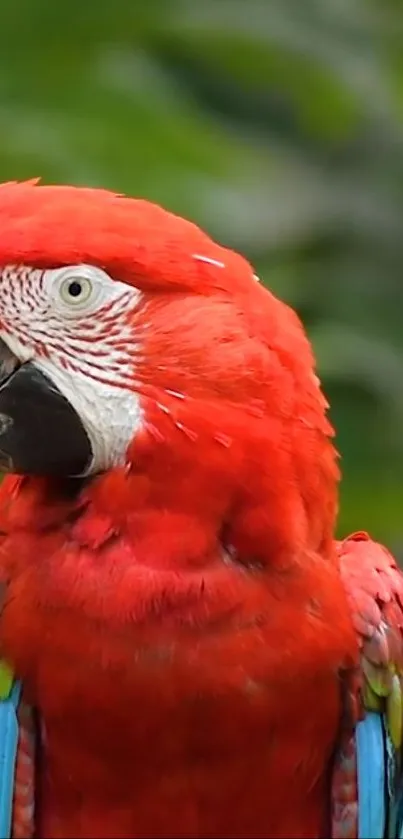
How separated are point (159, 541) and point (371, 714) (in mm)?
233

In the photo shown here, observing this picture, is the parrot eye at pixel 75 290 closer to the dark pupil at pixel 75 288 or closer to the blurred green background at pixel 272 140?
the dark pupil at pixel 75 288

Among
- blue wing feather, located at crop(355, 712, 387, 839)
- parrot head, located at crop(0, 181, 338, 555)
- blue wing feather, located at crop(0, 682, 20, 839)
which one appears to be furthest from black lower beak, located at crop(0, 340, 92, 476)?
blue wing feather, located at crop(355, 712, 387, 839)

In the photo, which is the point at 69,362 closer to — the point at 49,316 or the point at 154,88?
the point at 49,316

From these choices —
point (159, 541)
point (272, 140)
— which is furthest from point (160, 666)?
point (272, 140)

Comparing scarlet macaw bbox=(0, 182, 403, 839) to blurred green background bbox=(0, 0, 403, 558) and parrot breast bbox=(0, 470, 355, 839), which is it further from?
blurred green background bbox=(0, 0, 403, 558)

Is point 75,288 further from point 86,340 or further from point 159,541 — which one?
point 159,541

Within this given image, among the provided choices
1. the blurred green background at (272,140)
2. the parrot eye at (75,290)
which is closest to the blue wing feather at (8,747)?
the parrot eye at (75,290)

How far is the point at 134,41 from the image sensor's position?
1.41 meters

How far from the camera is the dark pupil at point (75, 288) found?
0.97 m

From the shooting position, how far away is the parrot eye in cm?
96

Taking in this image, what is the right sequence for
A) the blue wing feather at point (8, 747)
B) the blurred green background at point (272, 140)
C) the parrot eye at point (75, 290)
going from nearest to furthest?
the parrot eye at point (75, 290)
the blue wing feather at point (8, 747)
the blurred green background at point (272, 140)

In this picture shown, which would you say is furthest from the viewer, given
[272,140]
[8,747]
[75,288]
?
[272,140]

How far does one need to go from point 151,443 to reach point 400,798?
1.30 feet

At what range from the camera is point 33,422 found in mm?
986
